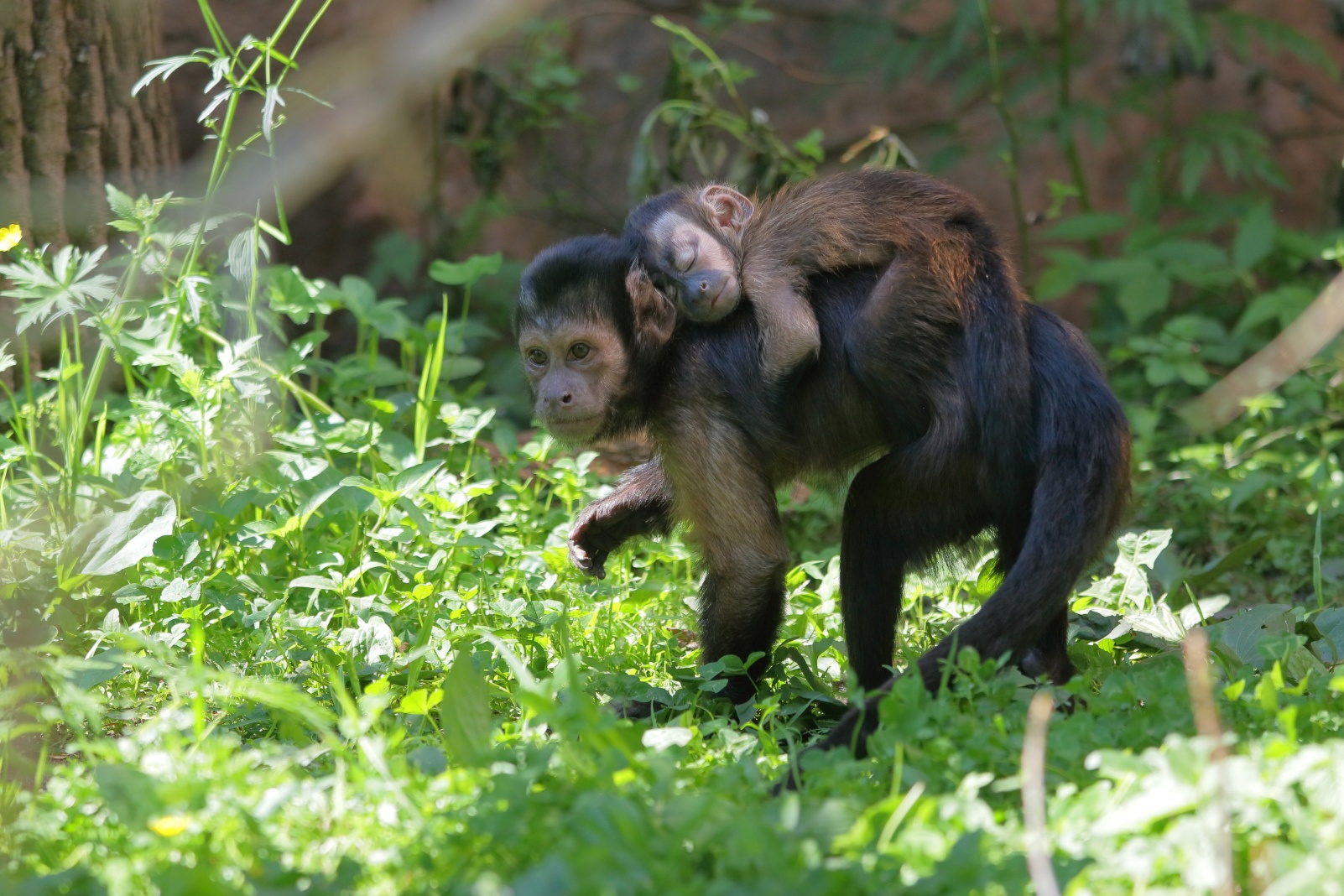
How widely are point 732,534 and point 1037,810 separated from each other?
1.83m

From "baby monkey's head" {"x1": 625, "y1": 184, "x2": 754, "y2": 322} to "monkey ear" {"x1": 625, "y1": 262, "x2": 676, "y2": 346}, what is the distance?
0.04 m

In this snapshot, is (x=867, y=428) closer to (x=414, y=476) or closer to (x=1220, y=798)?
(x=414, y=476)

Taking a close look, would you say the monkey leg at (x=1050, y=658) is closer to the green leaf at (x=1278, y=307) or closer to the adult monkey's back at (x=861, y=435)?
the adult monkey's back at (x=861, y=435)

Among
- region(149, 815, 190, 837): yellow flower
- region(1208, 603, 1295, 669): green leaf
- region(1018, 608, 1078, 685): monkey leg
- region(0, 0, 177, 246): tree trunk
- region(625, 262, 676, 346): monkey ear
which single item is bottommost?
region(1018, 608, 1078, 685): monkey leg

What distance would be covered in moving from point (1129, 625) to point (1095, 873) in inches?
74.3

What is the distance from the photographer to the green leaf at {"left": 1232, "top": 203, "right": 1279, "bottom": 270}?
7.36 meters

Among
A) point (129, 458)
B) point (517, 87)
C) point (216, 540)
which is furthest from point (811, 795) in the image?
point (517, 87)

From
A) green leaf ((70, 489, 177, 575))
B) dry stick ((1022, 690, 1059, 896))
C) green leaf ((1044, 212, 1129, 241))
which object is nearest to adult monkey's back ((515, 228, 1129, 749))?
dry stick ((1022, 690, 1059, 896))

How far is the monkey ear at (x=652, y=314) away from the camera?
13.7ft

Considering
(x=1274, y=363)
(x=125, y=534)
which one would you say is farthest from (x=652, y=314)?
(x=1274, y=363)

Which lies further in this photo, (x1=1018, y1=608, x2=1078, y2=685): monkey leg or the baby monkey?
(x1=1018, y1=608, x2=1078, y2=685): monkey leg

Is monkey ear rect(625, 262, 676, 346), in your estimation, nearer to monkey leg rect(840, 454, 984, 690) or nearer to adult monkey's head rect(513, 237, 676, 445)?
adult monkey's head rect(513, 237, 676, 445)

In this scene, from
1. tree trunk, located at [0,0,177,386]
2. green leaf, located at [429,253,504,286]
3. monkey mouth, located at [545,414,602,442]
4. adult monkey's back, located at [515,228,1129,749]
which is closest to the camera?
adult monkey's back, located at [515,228,1129,749]

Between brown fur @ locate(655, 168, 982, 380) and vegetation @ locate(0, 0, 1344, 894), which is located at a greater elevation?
brown fur @ locate(655, 168, 982, 380)
